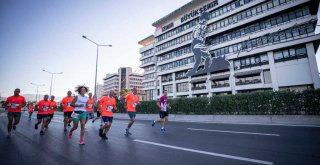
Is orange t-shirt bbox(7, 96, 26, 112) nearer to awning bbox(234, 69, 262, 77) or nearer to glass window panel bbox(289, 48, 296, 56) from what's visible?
awning bbox(234, 69, 262, 77)

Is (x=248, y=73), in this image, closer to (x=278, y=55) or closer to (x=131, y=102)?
(x=278, y=55)

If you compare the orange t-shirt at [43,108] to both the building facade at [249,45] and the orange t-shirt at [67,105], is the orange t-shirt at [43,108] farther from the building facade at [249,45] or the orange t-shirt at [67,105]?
the building facade at [249,45]

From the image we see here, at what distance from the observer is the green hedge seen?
11.6 m

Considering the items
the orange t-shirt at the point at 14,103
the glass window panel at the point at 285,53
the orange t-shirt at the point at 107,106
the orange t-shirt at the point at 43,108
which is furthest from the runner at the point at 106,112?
the glass window panel at the point at 285,53

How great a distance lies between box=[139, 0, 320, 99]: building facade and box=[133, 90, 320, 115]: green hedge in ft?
47.9

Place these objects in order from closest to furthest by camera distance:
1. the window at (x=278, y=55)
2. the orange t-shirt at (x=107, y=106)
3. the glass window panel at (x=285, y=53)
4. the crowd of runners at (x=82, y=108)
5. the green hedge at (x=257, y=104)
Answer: the crowd of runners at (x=82, y=108), the orange t-shirt at (x=107, y=106), the green hedge at (x=257, y=104), the glass window panel at (x=285, y=53), the window at (x=278, y=55)

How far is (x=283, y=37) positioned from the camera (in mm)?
Result: 29453

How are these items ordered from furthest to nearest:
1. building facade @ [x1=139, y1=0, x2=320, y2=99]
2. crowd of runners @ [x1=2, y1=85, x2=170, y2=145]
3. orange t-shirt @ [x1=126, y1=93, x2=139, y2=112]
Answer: building facade @ [x1=139, y1=0, x2=320, y2=99] < orange t-shirt @ [x1=126, y1=93, x2=139, y2=112] < crowd of runners @ [x1=2, y1=85, x2=170, y2=145]

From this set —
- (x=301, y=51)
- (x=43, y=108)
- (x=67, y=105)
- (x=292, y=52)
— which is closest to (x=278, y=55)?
(x=292, y=52)

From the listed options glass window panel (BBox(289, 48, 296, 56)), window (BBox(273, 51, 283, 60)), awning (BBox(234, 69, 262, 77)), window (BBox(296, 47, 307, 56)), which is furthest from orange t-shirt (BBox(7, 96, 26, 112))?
window (BBox(296, 47, 307, 56))

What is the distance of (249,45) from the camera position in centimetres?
3316

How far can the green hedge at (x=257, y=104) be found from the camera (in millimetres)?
11633

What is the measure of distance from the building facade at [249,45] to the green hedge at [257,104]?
575 inches

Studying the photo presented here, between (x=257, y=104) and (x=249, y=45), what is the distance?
2325cm
